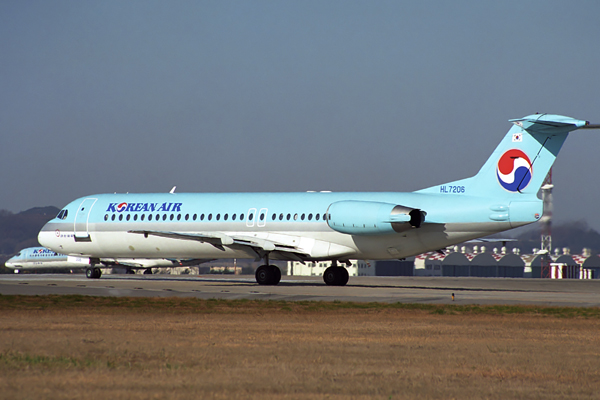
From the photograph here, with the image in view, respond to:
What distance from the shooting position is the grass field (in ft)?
30.8

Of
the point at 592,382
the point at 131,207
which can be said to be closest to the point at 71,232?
the point at 131,207

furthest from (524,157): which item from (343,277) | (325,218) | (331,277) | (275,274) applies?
(275,274)

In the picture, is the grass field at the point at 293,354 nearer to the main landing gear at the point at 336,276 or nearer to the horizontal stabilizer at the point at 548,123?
the horizontal stabilizer at the point at 548,123

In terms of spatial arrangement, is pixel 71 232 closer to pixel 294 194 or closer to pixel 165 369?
pixel 294 194

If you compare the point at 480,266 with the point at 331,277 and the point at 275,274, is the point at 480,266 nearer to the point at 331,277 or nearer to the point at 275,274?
the point at 331,277

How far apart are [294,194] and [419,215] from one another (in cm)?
775

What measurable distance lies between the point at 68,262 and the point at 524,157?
4990 centimetres

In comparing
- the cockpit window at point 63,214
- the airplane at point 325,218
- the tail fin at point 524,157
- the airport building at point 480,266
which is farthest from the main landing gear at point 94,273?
the airport building at point 480,266

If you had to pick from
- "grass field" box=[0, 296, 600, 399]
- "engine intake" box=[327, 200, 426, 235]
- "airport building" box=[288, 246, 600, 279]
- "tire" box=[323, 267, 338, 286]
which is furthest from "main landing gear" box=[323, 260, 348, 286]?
"airport building" box=[288, 246, 600, 279]

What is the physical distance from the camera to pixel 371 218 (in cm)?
3531

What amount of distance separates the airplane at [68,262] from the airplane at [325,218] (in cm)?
1827

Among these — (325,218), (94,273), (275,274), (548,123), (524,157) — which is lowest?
(94,273)

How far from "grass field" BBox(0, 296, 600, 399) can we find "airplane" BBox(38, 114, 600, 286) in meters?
13.1

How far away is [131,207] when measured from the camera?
43.2 meters
